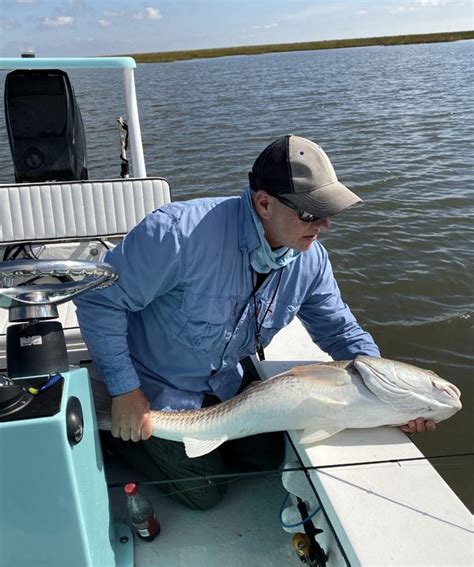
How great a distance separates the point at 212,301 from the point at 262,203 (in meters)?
0.47

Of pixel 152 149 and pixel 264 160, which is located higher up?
pixel 264 160

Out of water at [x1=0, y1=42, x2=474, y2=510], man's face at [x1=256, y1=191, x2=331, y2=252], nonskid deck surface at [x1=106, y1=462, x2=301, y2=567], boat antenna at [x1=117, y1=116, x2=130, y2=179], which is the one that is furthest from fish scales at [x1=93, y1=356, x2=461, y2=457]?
boat antenna at [x1=117, y1=116, x2=130, y2=179]

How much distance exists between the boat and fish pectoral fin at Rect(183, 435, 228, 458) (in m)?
0.32

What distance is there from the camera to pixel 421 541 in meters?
1.88

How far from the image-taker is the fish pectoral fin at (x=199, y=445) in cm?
240

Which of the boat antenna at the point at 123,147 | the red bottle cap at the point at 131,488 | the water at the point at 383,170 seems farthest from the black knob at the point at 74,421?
the boat antenna at the point at 123,147

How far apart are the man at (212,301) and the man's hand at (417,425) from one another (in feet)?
A: 0.05

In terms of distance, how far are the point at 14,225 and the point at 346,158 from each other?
9326 millimetres

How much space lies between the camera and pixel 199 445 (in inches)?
94.8

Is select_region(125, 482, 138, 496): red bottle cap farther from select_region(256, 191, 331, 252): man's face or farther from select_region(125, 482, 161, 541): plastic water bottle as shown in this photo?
select_region(256, 191, 331, 252): man's face

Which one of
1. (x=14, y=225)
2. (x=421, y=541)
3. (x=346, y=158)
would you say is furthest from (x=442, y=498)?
(x=346, y=158)

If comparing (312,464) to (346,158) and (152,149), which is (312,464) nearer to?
(346,158)

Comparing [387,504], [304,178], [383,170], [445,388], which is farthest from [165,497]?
[383,170]

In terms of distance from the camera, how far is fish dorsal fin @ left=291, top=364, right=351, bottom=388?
239 cm
